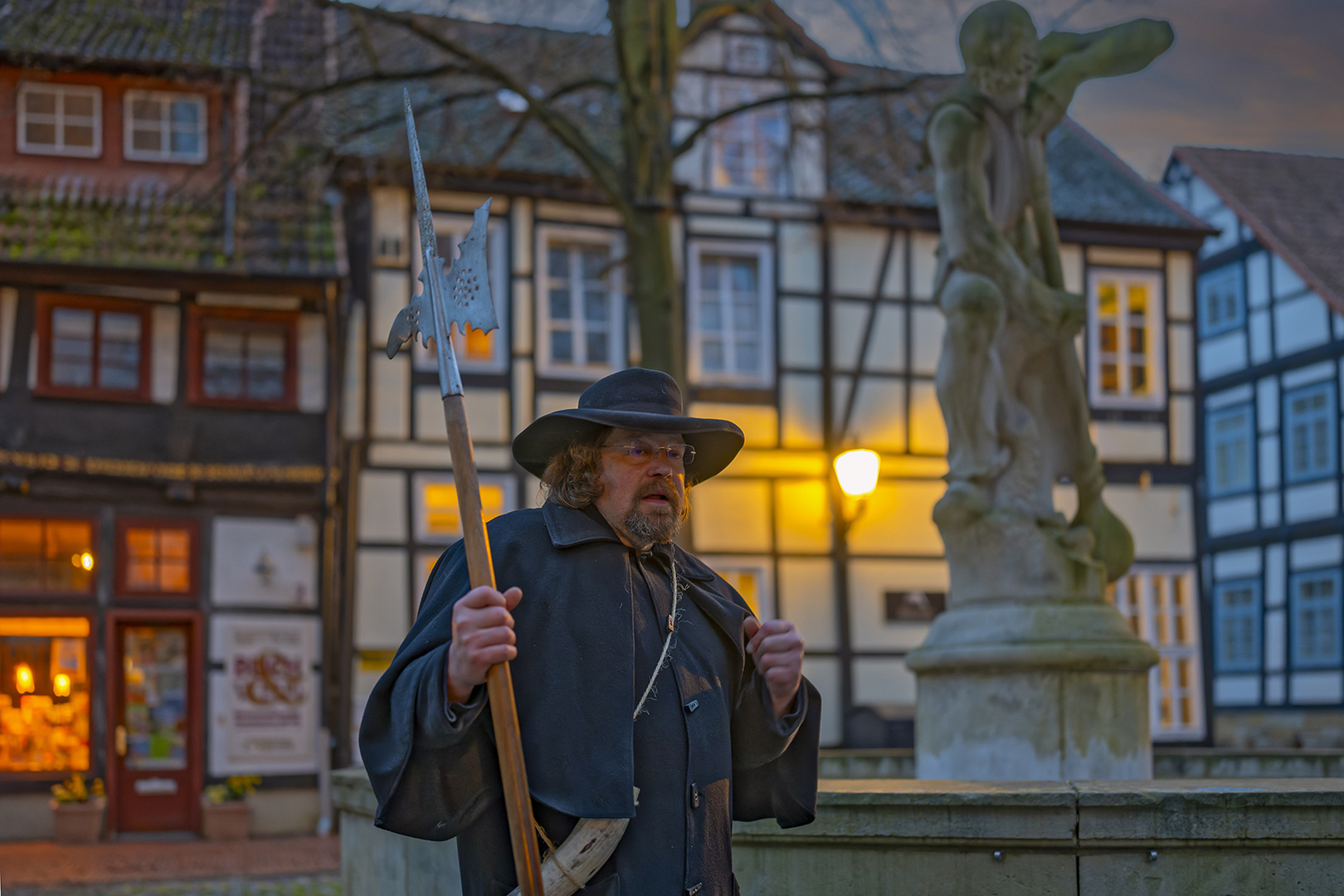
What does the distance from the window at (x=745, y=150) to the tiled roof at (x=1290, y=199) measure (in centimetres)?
941

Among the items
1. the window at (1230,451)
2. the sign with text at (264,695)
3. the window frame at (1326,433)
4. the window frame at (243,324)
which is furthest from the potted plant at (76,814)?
the window at (1230,451)

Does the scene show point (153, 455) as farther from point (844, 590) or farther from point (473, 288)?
point (473, 288)

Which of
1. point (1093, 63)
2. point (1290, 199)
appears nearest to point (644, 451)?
point (1093, 63)

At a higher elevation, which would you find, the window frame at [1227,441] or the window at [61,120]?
the window at [61,120]

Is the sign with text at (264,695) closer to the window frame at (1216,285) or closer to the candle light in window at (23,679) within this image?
the candle light in window at (23,679)

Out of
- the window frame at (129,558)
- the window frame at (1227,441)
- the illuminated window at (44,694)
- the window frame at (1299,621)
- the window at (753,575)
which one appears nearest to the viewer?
the illuminated window at (44,694)

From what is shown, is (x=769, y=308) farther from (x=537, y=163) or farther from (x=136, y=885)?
(x=136, y=885)

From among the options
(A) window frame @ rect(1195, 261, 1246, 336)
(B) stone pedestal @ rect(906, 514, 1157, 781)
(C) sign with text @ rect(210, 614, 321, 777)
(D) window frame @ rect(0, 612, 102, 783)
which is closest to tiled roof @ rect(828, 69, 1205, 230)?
(A) window frame @ rect(1195, 261, 1246, 336)

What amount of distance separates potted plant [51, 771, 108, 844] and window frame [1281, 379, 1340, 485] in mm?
17225

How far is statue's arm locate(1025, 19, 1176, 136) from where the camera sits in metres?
6.29

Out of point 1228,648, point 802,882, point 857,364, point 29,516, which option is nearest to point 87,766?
point 29,516

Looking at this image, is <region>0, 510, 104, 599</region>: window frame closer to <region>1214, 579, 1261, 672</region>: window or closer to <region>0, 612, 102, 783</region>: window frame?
<region>0, 612, 102, 783</region>: window frame

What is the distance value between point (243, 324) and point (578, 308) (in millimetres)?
3495

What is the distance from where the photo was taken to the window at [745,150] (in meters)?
17.9
